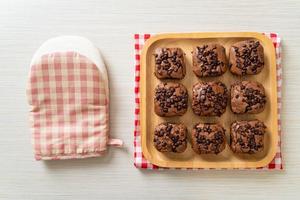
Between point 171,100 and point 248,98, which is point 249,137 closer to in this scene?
point 248,98

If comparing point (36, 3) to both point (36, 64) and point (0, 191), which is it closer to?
point (36, 64)

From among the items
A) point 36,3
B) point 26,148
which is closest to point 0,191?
point 26,148

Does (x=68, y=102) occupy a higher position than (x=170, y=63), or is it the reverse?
(x=170, y=63)

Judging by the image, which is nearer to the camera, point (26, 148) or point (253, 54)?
point (253, 54)

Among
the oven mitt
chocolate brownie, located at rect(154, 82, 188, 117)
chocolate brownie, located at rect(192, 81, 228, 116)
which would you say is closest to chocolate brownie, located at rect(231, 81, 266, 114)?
chocolate brownie, located at rect(192, 81, 228, 116)

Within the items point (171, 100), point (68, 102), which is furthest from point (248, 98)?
point (68, 102)
